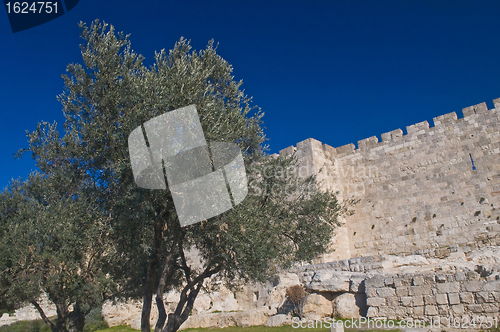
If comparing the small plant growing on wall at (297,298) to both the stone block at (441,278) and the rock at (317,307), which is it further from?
the stone block at (441,278)

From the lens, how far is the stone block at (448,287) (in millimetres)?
9765

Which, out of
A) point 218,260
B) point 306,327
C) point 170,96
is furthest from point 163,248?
point 306,327

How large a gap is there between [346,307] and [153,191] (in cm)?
742

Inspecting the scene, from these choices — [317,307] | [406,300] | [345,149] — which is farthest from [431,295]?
[345,149]

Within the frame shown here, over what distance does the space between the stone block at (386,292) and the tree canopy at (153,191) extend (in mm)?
2359

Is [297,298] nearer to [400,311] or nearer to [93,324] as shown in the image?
[400,311]

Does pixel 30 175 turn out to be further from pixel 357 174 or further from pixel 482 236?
pixel 482 236

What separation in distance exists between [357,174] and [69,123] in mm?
15679

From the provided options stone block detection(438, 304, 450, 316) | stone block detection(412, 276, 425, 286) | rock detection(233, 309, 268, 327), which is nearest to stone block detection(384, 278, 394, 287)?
stone block detection(412, 276, 425, 286)

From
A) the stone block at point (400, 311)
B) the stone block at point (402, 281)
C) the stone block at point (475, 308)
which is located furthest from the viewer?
the stone block at point (402, 281)

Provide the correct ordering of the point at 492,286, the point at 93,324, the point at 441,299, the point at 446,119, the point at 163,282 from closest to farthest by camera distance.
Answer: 1. the point at 163,282
2. the point at 492,286
3. the point at 441,299
4. the point at 446,119
5. the point at 93,324

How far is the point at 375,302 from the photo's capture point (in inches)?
429

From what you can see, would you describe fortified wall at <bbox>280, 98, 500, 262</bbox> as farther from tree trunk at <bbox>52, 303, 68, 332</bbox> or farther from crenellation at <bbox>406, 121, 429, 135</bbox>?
tree trunk at <bbox>52, 303, 68, 332</bbox>

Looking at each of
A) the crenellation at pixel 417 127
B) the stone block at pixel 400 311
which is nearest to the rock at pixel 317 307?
the stone block at pixel 400 311
